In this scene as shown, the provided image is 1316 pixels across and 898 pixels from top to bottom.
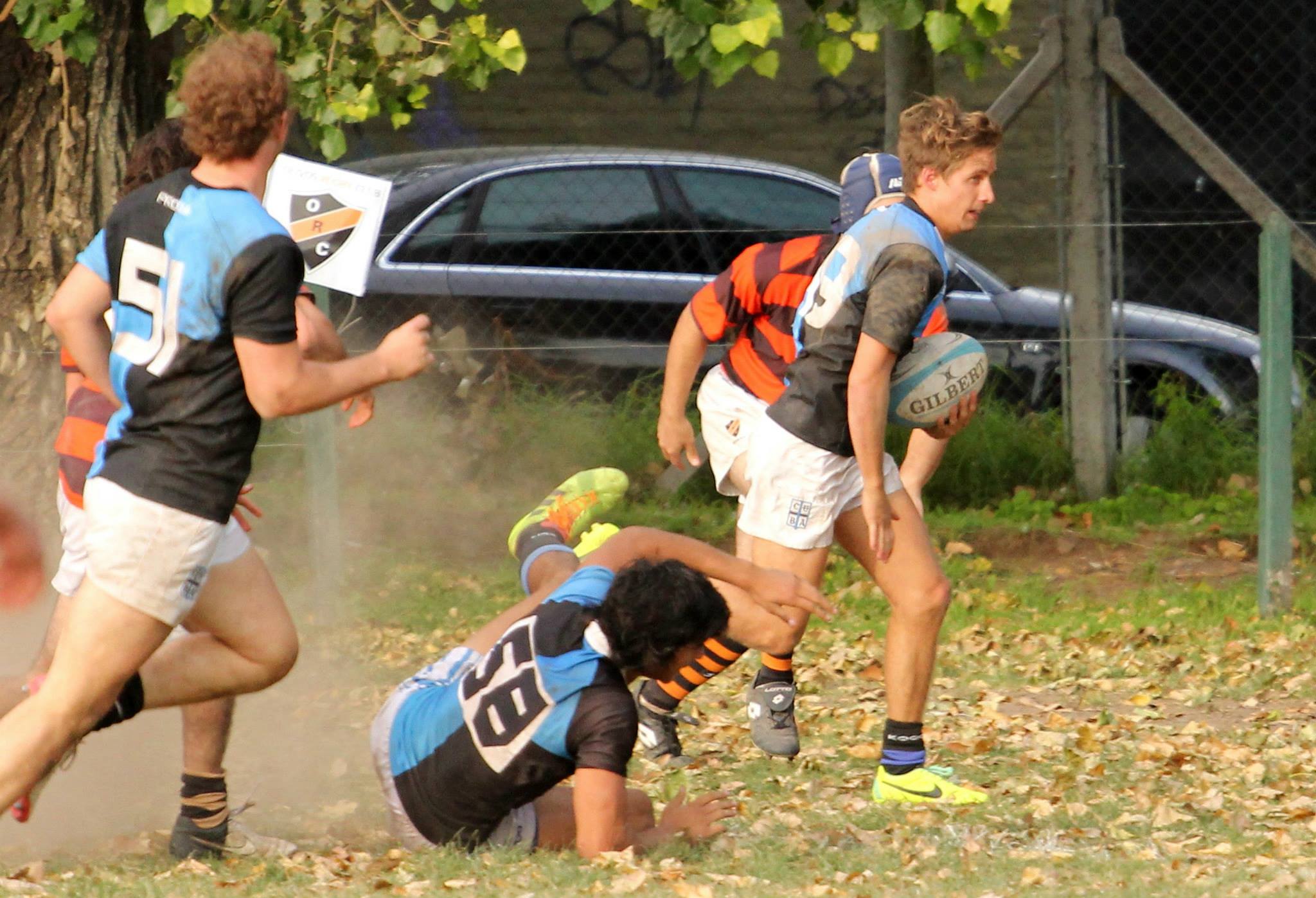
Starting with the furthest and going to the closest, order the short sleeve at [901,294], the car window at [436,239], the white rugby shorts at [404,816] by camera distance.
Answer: the car window at [436,239]
the short sleeve at [901,294]
the white rugby shorts at [404,816]

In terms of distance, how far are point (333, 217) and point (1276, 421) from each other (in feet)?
12.8

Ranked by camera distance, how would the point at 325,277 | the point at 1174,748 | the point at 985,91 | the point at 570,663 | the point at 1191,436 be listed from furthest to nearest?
1. the point at 985,91
2. the point at 1191,436
3. the point at 325,277
4. the point at 1174,748
5. the point at 570,663

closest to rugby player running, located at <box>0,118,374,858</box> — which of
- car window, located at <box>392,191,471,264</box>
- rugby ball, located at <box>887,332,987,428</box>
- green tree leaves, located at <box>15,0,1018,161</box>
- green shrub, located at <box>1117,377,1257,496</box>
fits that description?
rugby ball, located at <box>887,332,987,428</box>

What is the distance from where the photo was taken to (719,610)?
163 inches

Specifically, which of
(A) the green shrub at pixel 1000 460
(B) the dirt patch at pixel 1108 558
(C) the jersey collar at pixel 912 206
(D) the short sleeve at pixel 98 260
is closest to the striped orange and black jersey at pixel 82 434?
(D) the short sleeve at pixel 98 260

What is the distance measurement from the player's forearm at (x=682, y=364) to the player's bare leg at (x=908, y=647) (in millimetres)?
1077

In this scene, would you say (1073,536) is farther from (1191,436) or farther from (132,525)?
(132,525)

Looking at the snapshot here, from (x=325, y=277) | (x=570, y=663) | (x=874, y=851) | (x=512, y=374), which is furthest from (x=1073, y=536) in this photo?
(x=570, y=663)

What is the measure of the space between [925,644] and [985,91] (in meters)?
8.27

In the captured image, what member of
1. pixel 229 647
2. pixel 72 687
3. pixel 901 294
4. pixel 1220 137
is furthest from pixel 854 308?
pixel 1220 137

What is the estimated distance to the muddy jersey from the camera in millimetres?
4766

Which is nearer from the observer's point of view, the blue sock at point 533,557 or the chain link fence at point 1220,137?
the blue sock at point 533,557

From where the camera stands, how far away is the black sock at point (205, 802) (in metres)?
4.41

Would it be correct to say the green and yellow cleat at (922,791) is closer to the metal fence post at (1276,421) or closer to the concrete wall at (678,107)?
the metal fence post at (1276,421)
